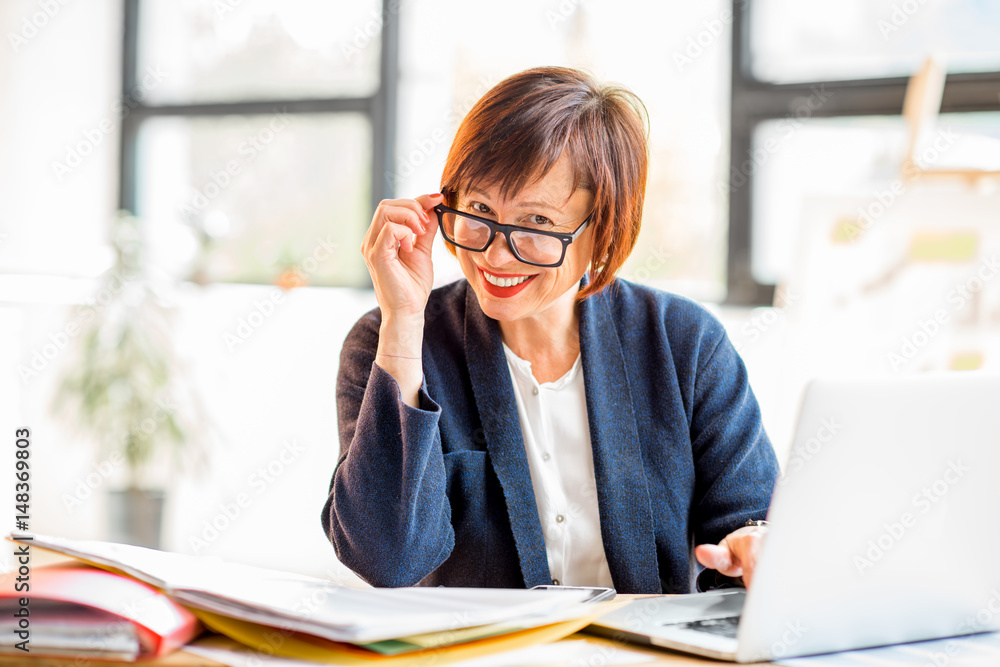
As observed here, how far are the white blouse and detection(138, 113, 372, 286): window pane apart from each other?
223 centimetres

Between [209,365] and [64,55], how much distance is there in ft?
4.81

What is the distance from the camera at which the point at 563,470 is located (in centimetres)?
137

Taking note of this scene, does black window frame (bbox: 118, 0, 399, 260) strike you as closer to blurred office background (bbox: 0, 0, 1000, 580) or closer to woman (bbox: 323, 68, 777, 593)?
blurred office background (bbox: 0, 0, 1000, 580)

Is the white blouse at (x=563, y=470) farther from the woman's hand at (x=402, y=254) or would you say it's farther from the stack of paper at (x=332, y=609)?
the stack of paper at (x=332, y=609)

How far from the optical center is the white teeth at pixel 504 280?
1331mm

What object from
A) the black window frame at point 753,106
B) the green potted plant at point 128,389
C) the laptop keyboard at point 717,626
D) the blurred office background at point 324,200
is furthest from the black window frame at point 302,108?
the laptop keyboard at point 717,626

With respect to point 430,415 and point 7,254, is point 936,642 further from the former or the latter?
point 7,254

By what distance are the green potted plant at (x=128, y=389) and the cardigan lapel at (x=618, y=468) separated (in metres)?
2.26

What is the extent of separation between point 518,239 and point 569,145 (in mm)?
150

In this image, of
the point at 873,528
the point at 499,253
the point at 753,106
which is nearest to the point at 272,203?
the point at 753,106

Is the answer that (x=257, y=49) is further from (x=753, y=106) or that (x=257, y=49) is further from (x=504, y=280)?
(x=504, y=280)

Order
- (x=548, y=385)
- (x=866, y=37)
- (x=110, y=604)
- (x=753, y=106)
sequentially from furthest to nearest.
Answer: (x=753, y=106) → (x=866, y=37) → (x=548, y=385) → (x=110, y=604)

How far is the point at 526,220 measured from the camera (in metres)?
1.29

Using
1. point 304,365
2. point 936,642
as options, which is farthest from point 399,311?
point 304,365
